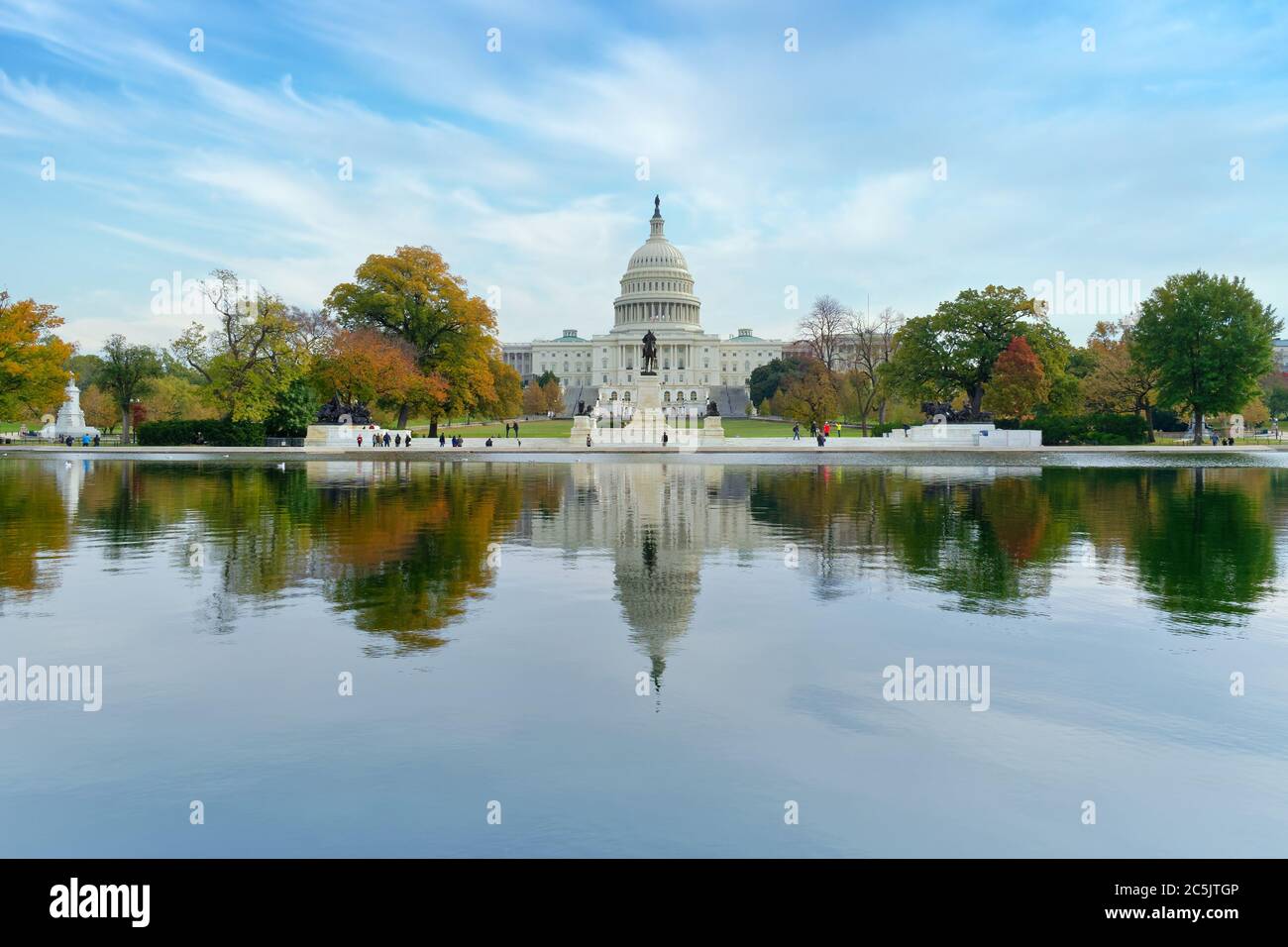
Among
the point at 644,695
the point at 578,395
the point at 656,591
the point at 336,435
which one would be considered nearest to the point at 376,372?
the point at 336,435

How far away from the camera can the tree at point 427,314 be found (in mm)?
65812

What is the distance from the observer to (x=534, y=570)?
14.1 meters

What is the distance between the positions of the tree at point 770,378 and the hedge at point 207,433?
7402 centimetres

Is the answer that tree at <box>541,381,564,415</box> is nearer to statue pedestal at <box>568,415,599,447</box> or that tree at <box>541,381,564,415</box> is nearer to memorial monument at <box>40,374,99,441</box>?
memorial monument at <box>40,374,99,441</box>

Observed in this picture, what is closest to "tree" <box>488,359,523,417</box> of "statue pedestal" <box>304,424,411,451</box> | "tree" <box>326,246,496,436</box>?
"tree" <box>326,246,496,436</box>

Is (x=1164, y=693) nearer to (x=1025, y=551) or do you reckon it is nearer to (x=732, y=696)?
(x=732, y=696)

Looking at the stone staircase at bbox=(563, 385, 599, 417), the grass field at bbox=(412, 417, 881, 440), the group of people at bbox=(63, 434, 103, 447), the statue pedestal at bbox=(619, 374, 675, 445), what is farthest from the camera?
the stone staircase at bbox=(563, 385, 599, 417)

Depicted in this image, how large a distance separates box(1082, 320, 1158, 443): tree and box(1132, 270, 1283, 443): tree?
262 centimetres

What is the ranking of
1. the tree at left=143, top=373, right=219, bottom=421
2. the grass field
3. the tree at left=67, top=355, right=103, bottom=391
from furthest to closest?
the tree at left=67, top=355, right=103, bottom=391
the grass field
the tree at left=143, top=373, right=219, bottom=421

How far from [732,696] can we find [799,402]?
69623 millimetres

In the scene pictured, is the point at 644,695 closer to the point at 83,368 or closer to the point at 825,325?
the point at 825,325

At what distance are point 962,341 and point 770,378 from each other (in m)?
60.2

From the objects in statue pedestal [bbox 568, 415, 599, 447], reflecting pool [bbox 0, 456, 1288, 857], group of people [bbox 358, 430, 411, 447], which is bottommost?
reflecting pool [bbox 0, 456, 1288, 857]

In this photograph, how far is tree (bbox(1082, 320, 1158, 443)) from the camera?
6994 centimetres
